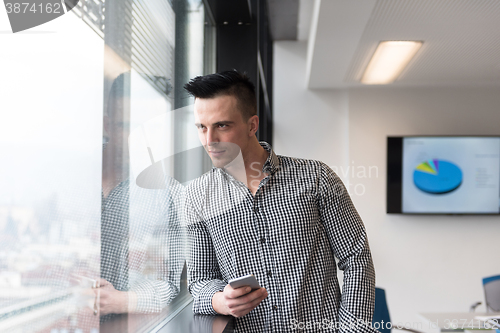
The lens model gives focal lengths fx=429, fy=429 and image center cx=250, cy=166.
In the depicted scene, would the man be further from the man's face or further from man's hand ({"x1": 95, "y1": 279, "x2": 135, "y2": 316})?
man's hand ({"x1": 95, "y1": 279, "x2": 135, "y2": 316})

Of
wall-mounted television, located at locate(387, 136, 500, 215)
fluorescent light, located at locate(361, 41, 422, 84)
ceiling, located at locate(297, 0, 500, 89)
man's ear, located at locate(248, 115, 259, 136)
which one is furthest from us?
wall-mounted television, located at locate(387, 136, 500, 215)

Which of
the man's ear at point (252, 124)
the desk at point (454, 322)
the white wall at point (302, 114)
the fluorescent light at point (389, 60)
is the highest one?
the fluorescent light at point (389, 60)

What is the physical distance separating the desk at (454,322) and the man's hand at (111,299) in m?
2.12

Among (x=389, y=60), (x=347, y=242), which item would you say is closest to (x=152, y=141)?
(x=347, y=242)

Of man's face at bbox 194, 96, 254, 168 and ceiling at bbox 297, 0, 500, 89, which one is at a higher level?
ceiling at bbox 297, 0, 500, 89

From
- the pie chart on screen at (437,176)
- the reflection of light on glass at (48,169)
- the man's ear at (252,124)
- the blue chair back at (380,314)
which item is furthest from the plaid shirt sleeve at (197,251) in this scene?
the pie chart on screen at (437,176)

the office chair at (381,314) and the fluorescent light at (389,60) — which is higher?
the fluorescent light at (389,60)

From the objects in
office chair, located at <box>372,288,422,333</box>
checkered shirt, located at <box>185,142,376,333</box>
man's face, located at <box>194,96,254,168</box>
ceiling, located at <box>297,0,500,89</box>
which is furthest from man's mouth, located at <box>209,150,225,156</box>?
office chair, located at <box>372,288,422,333</box>

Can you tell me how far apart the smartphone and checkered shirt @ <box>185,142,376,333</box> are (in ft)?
0.61

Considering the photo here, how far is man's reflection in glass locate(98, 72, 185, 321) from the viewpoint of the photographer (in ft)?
2.38

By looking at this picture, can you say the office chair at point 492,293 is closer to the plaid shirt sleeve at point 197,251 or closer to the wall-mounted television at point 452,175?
the wall-mounted television at point 452,175

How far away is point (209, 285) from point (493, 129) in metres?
3.95

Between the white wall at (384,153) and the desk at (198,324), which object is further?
the white wall at (384,153)

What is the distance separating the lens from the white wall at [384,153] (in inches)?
163
